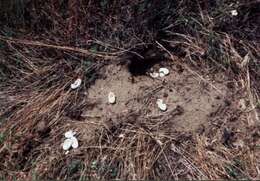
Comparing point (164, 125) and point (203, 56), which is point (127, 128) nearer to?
point (164, 125)

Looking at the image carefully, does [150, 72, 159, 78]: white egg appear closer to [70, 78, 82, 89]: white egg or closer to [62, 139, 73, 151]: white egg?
[70, 78, 82, 89]: white egg

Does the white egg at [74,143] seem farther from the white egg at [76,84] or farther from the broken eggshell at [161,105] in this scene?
the broken eggshell at [161,105]

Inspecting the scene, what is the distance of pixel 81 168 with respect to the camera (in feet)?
7.14

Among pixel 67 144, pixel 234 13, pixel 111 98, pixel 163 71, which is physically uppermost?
pixel 234 13

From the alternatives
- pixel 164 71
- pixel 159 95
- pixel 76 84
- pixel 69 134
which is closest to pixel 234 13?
pixel 164 71

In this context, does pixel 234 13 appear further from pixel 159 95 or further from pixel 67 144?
pixel 67 144

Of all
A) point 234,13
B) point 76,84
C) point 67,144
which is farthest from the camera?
point 234,13

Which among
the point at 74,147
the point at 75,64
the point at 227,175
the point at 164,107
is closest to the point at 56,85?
the point at 75,64

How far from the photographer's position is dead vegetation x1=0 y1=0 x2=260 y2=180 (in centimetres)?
217

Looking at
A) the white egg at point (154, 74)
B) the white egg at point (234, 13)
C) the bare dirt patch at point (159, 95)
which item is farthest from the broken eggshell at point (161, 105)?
the white egg at point (234, 13)

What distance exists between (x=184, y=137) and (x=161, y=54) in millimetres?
577

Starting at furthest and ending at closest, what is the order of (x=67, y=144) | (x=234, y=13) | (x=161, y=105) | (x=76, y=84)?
(x=234, y=13)
(x=76, y=84)
(x=161, y=105)
(x=67, y=144)

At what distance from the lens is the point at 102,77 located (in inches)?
98.3

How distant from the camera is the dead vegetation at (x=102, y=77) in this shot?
217 centimetres
